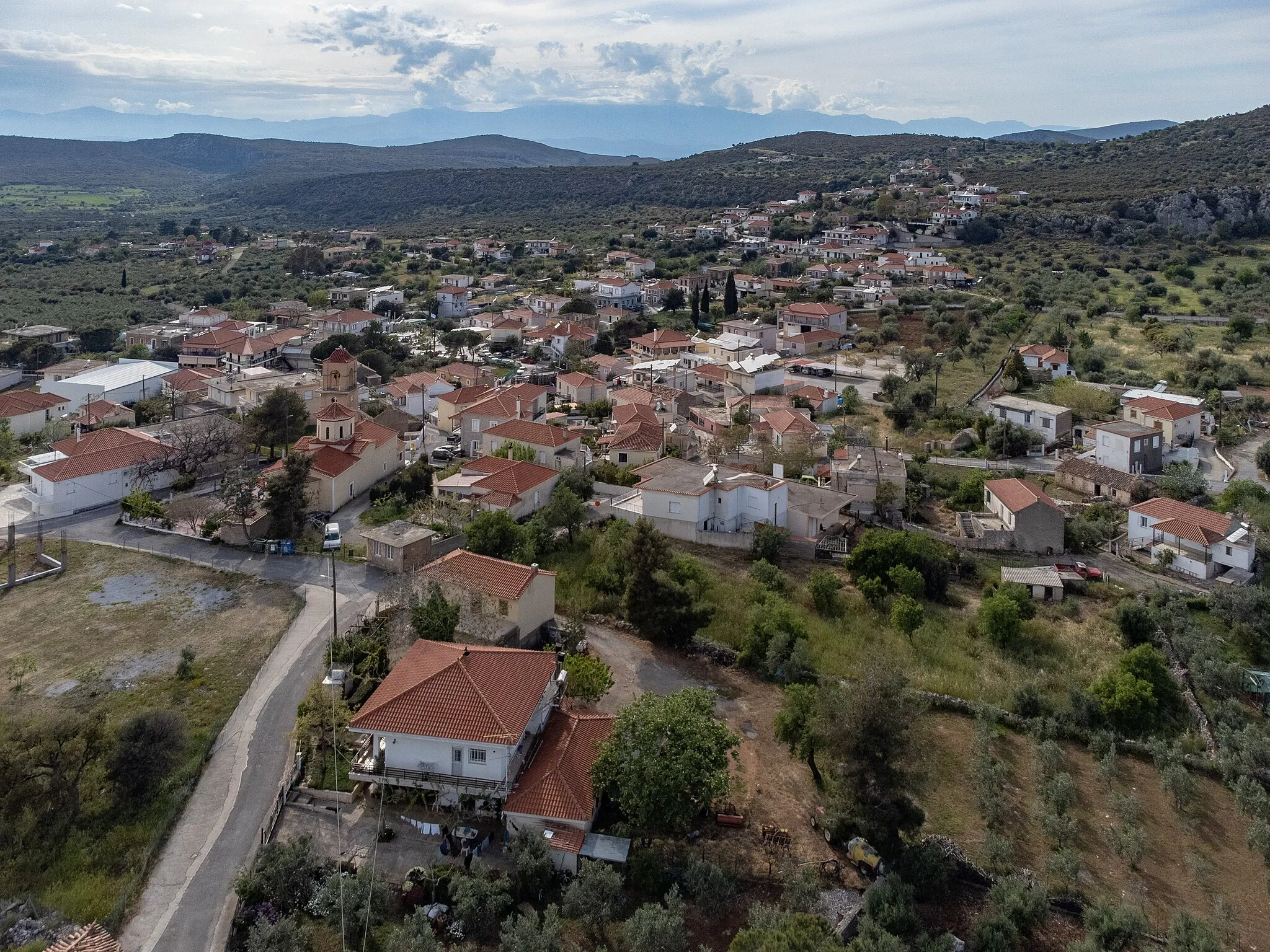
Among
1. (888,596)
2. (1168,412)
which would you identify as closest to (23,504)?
(888,596)

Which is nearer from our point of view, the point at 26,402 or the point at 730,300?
the point at 26,402

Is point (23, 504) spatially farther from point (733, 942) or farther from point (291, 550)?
point (733, 942)

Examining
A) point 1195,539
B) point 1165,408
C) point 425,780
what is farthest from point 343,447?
point 1165,408

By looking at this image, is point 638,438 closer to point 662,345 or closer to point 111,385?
point 662,345

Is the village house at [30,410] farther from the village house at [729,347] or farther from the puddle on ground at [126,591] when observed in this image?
the village house at [729,347]

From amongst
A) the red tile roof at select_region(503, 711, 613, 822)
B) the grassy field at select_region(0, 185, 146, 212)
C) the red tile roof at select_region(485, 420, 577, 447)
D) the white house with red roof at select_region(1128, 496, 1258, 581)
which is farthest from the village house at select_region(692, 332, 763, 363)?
the grassy field at select_region(0, 185, 146, 212)
